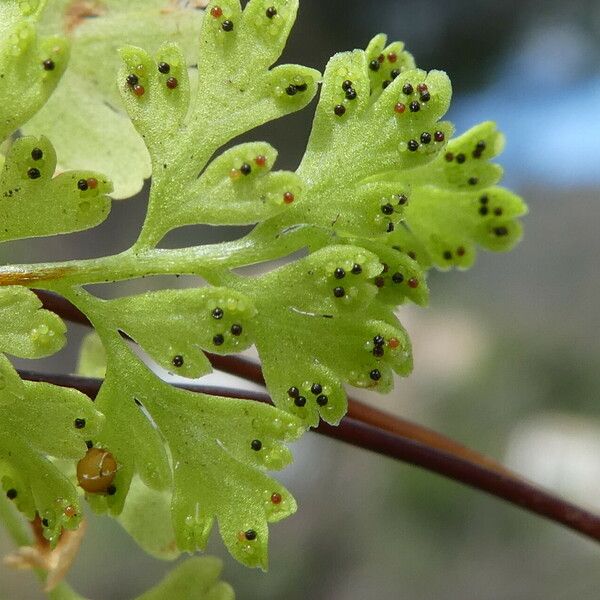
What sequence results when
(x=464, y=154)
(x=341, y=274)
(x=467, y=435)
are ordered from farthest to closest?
(x=467, y=435) < (x=464, y=154) < (x=341, y=274)

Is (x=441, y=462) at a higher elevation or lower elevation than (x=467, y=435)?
higher

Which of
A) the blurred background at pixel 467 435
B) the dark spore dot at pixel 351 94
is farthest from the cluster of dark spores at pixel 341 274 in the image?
the blurred background at pixel 467 435

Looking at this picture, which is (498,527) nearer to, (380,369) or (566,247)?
(566,247)

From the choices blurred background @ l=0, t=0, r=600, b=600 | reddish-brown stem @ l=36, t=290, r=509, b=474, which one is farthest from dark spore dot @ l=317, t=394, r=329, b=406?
blurred background @ l=0, t=0, r=600, b=600

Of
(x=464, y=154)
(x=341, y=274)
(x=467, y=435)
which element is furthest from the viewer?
(x=467, y=435)

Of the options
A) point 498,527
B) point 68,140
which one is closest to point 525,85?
point 498,527

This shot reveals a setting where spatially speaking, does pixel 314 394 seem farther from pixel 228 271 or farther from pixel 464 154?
pixel 464 154

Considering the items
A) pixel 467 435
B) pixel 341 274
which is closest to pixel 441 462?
pixel 341 274
